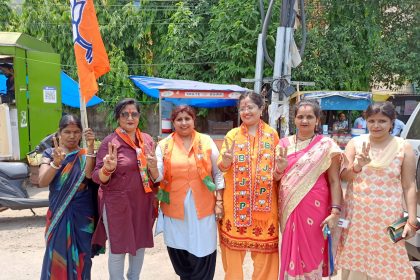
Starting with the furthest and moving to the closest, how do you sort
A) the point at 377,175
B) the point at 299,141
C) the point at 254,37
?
the point at 254,37
the point at 299,141
the point at 377,175

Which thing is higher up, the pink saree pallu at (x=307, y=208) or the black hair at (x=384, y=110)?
the black hair at (x=384, y=110)

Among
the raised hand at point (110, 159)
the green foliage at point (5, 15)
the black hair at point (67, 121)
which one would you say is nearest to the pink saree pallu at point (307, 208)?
the raised hand at point (110, 159)

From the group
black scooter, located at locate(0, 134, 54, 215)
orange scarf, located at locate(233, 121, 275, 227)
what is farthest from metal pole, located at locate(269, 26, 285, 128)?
orange scarf, located at locate(233, 121, 275, 227)

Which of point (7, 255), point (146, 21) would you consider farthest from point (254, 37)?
point (7, 255)

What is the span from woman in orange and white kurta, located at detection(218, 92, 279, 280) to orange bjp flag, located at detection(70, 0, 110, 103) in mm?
1136

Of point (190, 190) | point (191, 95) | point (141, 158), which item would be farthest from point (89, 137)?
point (191, 95)

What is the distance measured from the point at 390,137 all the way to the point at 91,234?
2120 millimetres

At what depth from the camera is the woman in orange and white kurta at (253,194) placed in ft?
8.91

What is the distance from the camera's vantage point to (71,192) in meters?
2.71

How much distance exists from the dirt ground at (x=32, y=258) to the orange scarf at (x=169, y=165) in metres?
1.15

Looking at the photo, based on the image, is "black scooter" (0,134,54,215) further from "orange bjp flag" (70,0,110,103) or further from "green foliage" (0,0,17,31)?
"green foliage" (0,0,17,31)

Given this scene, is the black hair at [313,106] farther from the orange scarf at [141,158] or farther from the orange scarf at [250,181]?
the orange scarf at [141,158]

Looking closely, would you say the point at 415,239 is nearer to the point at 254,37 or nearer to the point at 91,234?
the point at 91,234

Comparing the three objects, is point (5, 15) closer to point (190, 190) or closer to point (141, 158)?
point (141, 158)
